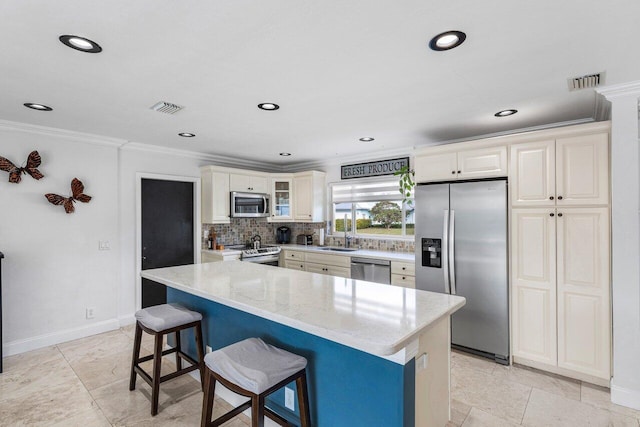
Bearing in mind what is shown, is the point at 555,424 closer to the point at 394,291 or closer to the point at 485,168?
the point at 394,291

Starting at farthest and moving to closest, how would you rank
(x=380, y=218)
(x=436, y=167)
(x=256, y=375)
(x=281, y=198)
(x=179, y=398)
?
(x=281, y=198) < (x=380, y=218) < (x=436, y=167) < (x=179, y=398) < (x=256, y=375)

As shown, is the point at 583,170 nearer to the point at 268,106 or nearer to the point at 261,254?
the point at 268,106

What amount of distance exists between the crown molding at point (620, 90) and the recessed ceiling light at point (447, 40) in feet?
4.73

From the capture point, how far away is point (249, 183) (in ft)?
17.2

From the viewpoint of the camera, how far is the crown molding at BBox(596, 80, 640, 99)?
229 cm

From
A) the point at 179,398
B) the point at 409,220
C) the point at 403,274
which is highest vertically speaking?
the point at 409,220

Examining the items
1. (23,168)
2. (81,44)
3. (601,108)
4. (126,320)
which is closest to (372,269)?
(601,108)

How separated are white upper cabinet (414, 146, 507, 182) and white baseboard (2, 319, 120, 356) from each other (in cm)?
410

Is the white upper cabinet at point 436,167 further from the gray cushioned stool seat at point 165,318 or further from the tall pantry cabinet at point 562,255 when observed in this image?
the gray cushioned stool seat at point 165,318

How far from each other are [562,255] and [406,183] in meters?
2.04

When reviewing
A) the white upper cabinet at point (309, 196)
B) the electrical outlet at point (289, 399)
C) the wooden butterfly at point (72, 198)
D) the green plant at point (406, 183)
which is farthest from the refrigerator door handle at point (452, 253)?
the wooden butterfly at point (72, 198)

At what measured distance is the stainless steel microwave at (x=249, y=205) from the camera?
5.00m

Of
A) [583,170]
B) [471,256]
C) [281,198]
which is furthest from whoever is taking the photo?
[281,198]

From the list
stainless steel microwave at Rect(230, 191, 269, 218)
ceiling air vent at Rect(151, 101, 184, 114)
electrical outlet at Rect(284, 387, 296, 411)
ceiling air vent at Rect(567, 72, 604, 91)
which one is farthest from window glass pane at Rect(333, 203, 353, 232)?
electrical outlet at Rect(284, 387, 296, 411)
